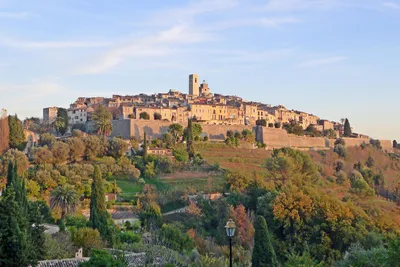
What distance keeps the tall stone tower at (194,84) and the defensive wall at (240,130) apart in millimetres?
25689

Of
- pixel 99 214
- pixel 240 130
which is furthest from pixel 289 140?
pixel 99 214

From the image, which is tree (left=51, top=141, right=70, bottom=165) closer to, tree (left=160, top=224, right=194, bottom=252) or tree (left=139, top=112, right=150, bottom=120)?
tree (left=160, top=224, right=194, bottom=252)

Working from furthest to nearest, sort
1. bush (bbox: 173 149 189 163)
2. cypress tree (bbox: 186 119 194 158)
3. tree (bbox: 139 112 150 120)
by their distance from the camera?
tree (bbox: 139 112 150 120), cypress tree (bbox: 186 119 194 158), bush (bbox: 173 149 189 163)

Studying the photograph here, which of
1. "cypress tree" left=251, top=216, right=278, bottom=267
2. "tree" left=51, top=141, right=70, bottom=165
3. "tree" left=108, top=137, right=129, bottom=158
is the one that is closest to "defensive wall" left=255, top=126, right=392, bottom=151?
"tree" left=108, top=137, right=129, bottom=158

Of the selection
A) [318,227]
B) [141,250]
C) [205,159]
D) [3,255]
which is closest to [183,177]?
[205,159]

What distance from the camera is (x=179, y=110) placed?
6881 cm

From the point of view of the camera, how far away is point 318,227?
87.5 feet

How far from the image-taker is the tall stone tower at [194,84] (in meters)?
93.8

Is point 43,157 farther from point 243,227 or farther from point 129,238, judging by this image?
point 243,227

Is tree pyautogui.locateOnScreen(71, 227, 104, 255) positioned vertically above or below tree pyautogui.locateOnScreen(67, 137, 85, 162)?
below

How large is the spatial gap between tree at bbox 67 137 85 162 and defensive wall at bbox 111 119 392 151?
39.3ft

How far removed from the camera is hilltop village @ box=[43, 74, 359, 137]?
2530 inches

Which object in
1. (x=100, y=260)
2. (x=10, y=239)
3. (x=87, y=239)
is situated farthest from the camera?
(x=87, y=239)

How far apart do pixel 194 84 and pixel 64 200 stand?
64.4 meters
